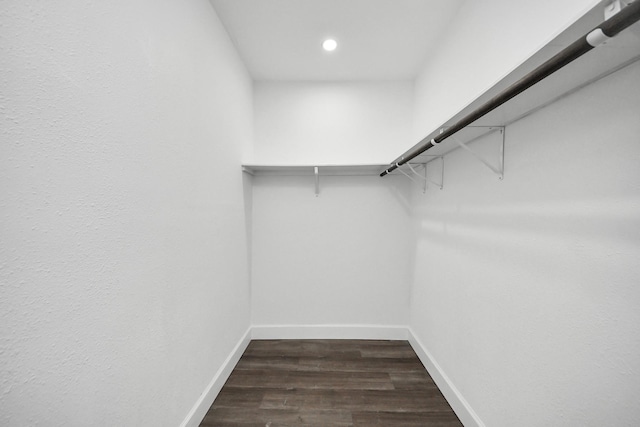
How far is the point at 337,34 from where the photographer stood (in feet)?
6.14

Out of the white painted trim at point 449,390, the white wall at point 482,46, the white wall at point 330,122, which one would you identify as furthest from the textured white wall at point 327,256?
the white wall at point 482,46

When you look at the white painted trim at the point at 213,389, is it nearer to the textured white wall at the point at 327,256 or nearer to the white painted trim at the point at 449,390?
the textured white wall at the point at 327,256

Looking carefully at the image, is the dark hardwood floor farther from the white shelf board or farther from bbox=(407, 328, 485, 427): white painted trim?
the white shelf board

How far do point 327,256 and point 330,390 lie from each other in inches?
42.9

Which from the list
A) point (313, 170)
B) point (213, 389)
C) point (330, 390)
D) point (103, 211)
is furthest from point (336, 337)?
point (103, 211)

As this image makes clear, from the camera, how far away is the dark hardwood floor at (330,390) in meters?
1.54

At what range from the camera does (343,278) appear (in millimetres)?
2547

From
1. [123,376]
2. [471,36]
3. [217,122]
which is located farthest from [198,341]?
[471,36]

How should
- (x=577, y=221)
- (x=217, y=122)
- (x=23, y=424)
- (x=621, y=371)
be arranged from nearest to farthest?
(x=23, y=424)
(x=621, y=371)
(x=577, y=221)
(x=217, y=122)

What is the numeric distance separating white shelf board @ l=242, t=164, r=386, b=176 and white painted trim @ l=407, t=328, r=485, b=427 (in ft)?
4.99

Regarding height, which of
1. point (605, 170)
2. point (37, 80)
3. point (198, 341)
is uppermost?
point (37, 80)

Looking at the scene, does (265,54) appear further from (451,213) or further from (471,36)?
(451,213)

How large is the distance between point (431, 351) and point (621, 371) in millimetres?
1392

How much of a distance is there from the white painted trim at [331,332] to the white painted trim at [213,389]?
29 cm
